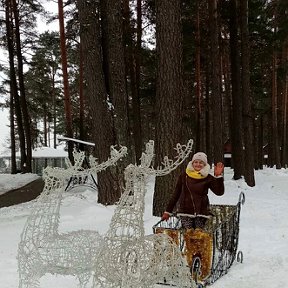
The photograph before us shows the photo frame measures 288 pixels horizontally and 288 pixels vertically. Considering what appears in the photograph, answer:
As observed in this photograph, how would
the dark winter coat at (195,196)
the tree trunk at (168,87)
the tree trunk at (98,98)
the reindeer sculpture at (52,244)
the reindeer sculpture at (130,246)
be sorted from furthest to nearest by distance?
1. the tree trunk at (98,98)
2. the tree trunk at (168,87)
3. the dark winter coat at (195,196)
4. the reindeer sculpture at (52,244)
5. the reindeer sculpture at (130,246)

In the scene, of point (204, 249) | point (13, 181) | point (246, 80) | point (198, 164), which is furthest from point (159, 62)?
point (13, 181)

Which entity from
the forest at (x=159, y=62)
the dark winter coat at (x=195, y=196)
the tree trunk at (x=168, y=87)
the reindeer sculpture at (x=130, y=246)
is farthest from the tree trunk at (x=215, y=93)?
the reindeer sculpture at (x=130, y=246)

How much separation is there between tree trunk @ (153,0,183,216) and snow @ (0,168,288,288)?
33.5 inches

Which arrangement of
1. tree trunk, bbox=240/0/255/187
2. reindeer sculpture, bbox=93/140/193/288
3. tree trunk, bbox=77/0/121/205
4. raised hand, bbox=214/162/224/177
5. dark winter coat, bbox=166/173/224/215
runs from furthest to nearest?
tree trunk, bbox=240/0/255/187, tree trunk, bbox=77/0/121/205, dark winter coat, bbox=166/173/224/215, raised hand, bbox=214/162/224/177, reindeer sculpture, bbox=93/140/193/288

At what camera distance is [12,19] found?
21.8 meters

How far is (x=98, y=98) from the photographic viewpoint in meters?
10.0

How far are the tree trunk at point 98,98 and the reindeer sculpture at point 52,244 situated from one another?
18.3 feet

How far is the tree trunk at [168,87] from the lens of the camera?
342 inches

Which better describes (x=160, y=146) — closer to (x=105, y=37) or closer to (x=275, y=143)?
(x=105, y=37)

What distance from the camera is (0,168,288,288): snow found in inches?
218

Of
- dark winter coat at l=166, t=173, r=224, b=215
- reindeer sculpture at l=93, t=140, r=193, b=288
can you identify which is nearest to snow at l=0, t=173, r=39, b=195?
dark winter coat at l=166, t=173, r=224, b=215

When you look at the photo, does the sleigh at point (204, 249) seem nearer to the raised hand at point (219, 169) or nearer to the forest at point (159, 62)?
the raised hand at point (219, 169)

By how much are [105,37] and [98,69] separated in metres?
0.84

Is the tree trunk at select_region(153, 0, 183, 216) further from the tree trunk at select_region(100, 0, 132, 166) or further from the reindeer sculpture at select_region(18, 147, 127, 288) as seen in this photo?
the reindeer sculpture at select_region(18, 147, 127, 288)
